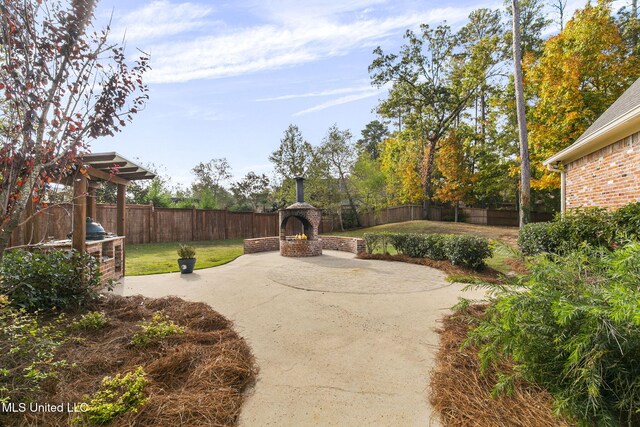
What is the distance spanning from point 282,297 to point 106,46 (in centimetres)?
391

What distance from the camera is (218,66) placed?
6.25 meters

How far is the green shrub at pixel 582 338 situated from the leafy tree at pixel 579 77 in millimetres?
12337

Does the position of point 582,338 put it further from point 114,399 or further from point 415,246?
point 415,246

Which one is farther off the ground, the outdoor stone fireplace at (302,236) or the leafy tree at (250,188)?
the leafy tree at (250,188)

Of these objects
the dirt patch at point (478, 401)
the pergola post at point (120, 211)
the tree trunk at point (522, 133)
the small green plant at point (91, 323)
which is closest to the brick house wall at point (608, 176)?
the tree trunk at point (522, 133)

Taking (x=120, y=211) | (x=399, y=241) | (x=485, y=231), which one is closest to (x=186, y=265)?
(x=120, y=211)

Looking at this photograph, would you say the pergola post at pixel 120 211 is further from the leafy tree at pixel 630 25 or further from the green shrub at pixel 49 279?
the leafy tree at pixel 630 25

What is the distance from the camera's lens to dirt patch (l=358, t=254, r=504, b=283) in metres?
6.23

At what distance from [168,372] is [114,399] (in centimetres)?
42

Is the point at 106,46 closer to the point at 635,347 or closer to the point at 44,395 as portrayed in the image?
the point at 44,395

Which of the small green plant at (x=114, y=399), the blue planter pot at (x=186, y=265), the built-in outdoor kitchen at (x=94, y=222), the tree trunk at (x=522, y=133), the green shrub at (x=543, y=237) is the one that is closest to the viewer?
the small green plant at (x=114, y=399)

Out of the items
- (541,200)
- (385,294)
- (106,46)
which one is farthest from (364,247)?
(541,200)

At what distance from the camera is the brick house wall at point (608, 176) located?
17.6 feet

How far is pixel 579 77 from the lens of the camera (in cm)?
1113
